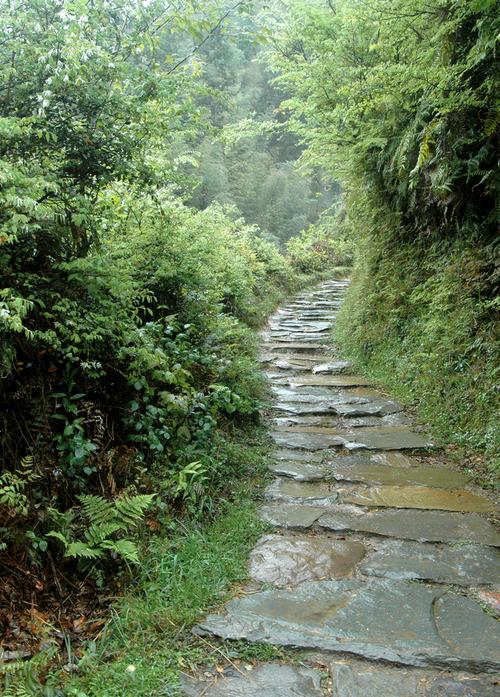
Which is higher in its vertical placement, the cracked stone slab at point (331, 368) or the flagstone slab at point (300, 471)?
the cracked stone slab at point (331, 368)

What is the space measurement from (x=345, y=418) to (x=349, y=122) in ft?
16.1

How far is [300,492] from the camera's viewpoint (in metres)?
4.34

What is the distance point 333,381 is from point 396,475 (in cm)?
309

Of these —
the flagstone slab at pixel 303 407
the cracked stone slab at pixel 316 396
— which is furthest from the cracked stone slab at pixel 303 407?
the cracked stone slab at pixel 316 396

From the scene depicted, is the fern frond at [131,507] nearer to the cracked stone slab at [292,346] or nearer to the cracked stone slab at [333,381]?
the cracked stone slab at [333,381]

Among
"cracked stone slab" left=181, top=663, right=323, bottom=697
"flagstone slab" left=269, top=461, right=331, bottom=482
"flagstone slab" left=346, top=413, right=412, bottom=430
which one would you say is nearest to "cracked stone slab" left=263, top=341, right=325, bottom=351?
"flagstone slab" left=346, top=413, right=412, bottom=430

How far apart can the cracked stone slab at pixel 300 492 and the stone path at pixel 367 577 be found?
2 cm

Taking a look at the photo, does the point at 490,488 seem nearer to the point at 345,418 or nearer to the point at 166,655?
A: the point at 345,418

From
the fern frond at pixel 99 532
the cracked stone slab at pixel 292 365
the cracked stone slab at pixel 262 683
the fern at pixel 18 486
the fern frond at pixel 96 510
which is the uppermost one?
the fern at pixel 18 486

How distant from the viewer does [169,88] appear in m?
3.99

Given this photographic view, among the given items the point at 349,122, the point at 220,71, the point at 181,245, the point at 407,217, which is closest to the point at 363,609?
the point at 181,245

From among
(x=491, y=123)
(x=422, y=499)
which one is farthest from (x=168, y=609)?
(x=491, y=123)

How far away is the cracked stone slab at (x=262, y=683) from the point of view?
7.32ft

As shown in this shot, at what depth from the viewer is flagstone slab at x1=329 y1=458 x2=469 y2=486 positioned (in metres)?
4.50
